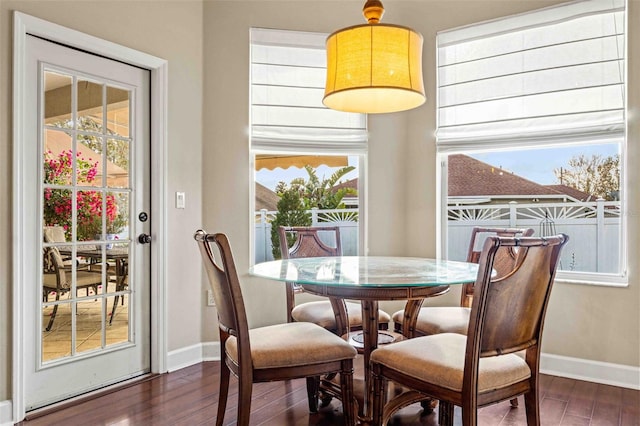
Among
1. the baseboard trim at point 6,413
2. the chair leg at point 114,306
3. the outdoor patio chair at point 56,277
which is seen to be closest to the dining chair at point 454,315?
the chair leg at point 114,306

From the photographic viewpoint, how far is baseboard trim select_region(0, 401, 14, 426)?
2.28m

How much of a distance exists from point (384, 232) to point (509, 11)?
1836mm

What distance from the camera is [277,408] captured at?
2.52 meters

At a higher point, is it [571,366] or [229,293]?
[229,293]

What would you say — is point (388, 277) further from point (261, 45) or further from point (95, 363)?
point (261, 45)

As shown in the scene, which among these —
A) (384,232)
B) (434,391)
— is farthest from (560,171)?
(434,391)

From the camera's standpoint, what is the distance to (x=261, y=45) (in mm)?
3502

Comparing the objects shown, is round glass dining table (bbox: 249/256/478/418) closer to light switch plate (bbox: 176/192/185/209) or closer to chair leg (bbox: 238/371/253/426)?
chair leg (bbox: 238/371/253/426)

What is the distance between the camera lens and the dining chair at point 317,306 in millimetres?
2412

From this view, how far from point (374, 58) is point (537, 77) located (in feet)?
5.57

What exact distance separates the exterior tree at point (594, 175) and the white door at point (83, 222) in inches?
113

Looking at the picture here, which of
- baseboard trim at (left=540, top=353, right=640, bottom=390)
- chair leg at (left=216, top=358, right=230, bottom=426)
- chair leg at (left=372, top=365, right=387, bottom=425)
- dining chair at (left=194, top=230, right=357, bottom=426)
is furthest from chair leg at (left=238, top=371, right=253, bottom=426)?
baseboard trim at (left=540, top=353, right=640, bottom=390)

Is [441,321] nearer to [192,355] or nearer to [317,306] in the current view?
[317,306]

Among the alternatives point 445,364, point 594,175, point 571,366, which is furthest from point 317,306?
point 594,175
